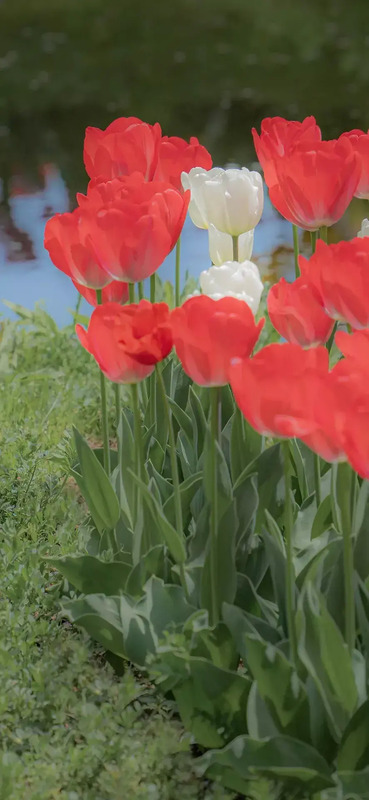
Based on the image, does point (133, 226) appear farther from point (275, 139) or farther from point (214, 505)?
point (275, 139)

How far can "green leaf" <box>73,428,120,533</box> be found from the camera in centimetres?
205

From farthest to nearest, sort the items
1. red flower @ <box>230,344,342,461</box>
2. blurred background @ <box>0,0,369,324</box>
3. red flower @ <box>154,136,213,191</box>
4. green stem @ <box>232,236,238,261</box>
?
blurred background @ <box>0,0,369,324</box>, red flower @ <box>154,136,213,191</box>, green stem @ <box>232,236,238,261</box>, red flower @ <box>230,344,342,461</box>

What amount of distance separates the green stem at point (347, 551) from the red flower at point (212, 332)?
0.24 meters

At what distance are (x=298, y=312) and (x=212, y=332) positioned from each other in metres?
0.24

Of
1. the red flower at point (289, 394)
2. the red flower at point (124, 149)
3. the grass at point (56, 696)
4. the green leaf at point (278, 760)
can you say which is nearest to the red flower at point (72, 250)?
the red flower at point (124, 149)

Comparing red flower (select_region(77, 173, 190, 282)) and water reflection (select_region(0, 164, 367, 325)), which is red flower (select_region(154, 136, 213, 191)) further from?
water reflection (select_region(0, 164, 367, 325))

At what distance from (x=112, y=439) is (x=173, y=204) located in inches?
63.9

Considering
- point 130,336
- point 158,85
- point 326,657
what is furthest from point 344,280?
point 158,85

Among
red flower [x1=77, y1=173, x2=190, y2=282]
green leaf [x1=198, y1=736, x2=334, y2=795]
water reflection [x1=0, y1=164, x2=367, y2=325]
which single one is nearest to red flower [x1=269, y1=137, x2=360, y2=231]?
red flower [x1=77, y1=173, x2=190, y2=282]

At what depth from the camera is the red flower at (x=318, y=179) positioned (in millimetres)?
1962

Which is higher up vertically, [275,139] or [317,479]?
[275,139]

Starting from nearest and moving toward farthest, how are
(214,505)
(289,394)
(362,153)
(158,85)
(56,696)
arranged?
(289,394), (214,505), (56,696), (362,153), (158,85)

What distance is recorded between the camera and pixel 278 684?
1.62 meters

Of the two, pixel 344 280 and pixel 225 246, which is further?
pixel 225 246
